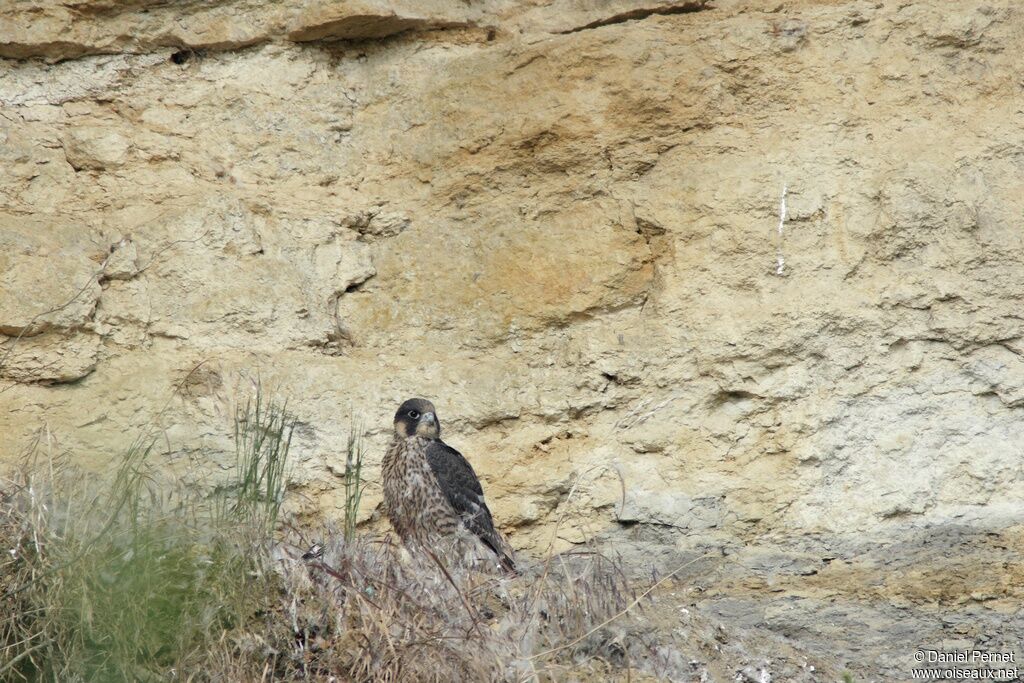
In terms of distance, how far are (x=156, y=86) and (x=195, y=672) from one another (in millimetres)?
3272

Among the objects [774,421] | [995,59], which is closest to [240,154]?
[774,421]

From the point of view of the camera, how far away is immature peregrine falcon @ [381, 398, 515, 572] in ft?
18.4

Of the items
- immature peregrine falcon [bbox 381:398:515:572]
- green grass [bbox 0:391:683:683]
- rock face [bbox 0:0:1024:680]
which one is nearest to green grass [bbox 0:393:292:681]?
green grass [bbox 0:391:683:683]

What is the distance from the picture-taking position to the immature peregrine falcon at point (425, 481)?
5613 mm

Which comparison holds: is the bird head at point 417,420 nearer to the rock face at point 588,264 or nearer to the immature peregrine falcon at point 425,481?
the immature peregrine falcon at point 425,481

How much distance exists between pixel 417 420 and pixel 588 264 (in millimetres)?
1037

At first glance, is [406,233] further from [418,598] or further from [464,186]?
[418,598]

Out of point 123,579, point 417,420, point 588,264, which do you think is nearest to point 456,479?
point 417,420

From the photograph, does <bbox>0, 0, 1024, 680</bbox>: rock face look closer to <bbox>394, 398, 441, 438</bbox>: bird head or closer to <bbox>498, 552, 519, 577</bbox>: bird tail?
<bbox>394, 398, 441, 438</bbox>: bird head

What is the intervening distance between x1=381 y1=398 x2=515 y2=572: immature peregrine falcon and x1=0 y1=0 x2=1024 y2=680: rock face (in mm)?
176

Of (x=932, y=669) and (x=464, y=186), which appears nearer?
(x=932, y=669)

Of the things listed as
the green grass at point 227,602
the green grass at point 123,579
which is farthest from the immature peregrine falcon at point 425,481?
the green grass at point 123,579

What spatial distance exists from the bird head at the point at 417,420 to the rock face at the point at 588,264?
190 millimetres

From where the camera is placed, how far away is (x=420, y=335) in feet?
19.8
